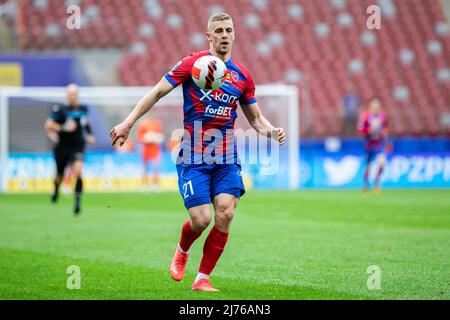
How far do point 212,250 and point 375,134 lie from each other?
53.8ft

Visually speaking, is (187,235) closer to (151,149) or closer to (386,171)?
(151,149)

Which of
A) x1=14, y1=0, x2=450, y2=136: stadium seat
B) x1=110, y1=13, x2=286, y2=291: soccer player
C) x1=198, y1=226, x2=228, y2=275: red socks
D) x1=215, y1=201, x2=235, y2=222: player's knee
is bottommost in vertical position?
x1=198, y1=226, x2=228, y2=275: red socks

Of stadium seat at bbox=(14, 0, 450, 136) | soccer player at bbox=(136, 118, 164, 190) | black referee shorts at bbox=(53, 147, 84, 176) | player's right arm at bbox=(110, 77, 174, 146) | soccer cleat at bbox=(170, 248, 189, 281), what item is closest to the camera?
player's right arm at bbox=(110, 77, 174, 146)

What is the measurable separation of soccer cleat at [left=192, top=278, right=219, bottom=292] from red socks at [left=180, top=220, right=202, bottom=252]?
1.39 ft

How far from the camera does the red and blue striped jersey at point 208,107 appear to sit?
7137 millimetres

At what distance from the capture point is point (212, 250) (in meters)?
7.20

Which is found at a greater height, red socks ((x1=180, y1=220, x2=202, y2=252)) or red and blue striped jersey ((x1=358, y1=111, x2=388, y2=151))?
red and blue striped jersey ((x1=358, y1=111, x2=388, y2=151))

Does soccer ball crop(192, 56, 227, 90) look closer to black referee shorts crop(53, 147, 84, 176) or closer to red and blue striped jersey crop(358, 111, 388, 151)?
black referee shorts crop(53, 147, 84, 176)

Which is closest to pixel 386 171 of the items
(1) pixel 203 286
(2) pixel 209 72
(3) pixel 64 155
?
(3) pixel 64 155

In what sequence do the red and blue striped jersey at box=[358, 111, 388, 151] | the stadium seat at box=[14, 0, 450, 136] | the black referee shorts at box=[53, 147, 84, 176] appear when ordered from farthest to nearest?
the stadium seat at box=[14, 0, 450, 136] → the red and blue striped jersey at box=[358, 111, 388, 151] → the black referee shorts at box=[53, 147, 84, 176]

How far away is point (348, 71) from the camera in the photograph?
31.0m

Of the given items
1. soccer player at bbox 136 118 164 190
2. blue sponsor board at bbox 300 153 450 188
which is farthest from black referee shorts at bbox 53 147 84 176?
blue sponsor board at bbox 300 153 450 188

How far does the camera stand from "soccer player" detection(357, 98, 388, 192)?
2270cm

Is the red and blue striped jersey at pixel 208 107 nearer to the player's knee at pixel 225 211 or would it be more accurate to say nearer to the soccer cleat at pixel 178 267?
the player's knee at pixel 225 211
